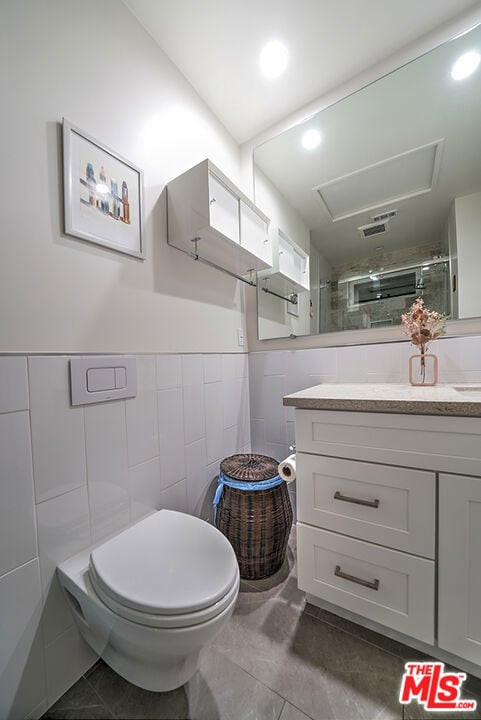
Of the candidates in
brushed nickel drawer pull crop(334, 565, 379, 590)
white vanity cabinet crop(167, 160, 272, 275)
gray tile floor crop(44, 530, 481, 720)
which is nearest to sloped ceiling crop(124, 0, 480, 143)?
white vanity cabinet crop(167, 160, 272, 275)

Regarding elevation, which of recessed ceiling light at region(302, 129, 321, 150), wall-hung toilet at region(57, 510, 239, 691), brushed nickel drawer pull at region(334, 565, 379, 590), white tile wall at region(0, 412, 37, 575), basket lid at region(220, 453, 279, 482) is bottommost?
brushed nickel drawer pull at region(334, 565, 379, 590)

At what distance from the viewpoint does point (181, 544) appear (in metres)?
0.81

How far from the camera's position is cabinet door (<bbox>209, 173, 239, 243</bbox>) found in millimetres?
1105

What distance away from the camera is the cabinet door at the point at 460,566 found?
73 cm

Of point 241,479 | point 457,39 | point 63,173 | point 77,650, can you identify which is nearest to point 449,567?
point 241,479

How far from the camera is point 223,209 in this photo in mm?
1171

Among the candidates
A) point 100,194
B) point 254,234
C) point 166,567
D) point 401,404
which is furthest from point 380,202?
point 166,567

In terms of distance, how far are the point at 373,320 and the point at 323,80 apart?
4.07 ft

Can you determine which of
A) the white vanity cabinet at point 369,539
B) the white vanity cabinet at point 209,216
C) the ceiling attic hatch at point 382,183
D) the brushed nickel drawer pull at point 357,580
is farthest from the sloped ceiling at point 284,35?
the brushed nickel drawer pull at point 357,580

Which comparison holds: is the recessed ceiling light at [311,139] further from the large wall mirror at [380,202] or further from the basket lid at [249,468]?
the basket lid at [249,468]

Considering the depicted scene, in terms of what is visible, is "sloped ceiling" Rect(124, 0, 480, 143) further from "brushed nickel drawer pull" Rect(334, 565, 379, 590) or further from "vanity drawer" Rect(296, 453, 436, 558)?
"brushed nickel drawer pull" Rect(334, 565, 379, 590)

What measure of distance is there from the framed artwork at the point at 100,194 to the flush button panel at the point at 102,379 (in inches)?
15.7

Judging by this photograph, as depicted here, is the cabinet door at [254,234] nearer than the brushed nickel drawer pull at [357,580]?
No

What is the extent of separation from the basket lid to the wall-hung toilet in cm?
39
